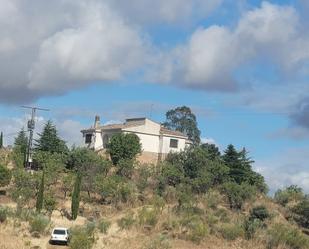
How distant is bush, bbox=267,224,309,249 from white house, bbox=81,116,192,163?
34.0 meters

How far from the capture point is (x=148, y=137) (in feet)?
320

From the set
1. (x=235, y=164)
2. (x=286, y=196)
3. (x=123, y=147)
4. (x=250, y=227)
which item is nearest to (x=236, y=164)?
(x=235, y=164)

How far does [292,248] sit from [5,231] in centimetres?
2598

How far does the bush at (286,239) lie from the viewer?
61250 millimetres

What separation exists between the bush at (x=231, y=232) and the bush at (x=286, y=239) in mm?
2819

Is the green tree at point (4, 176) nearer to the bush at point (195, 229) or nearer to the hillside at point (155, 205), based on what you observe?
the hillside at point (155, 205)

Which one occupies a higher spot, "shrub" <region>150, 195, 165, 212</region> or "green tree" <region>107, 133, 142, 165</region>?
"green tree" <region>107, 133, 142, 165</region>

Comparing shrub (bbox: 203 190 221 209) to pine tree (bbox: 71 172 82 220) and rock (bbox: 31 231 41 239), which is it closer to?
pine tree (bbox: 71 172 82 220)

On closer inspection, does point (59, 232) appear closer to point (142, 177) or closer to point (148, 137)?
point (142, 177)

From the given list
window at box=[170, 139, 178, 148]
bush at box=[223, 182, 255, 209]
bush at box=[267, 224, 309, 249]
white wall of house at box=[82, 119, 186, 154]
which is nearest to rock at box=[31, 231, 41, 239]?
bush at box=[267, 224, 309, 249]

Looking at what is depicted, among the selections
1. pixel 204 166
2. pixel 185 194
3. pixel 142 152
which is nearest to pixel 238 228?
pixel 185 194

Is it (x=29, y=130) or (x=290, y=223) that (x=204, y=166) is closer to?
(x=290, y=223)

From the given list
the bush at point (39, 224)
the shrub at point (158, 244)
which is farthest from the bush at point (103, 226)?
the shrub at point (158, 244)

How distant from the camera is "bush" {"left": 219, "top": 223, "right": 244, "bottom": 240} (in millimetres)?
61469
